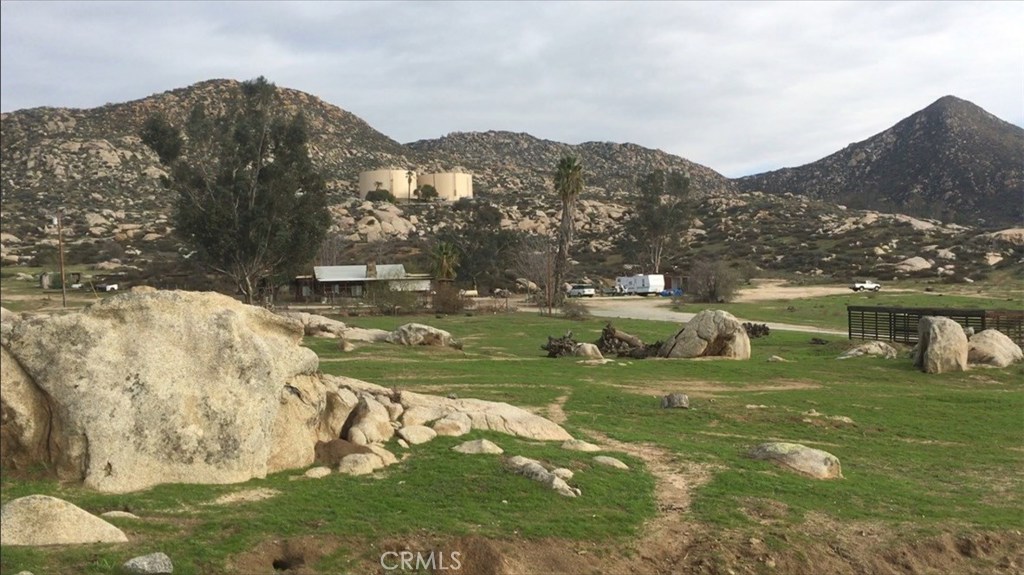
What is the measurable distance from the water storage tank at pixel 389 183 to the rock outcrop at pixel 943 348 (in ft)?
407

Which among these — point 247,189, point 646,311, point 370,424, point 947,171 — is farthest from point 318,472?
point 947,171

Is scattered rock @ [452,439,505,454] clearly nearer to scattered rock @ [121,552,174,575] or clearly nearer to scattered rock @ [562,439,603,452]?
scattered rock @ [562,439,603,452]

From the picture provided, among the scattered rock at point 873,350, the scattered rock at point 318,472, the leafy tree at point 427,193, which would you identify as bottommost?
the scattered rock at point 873,350

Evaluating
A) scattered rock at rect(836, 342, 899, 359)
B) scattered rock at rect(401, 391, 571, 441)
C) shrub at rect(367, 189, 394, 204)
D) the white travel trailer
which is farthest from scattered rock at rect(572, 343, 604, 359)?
shrub at rect(367, 189, 394, 204)

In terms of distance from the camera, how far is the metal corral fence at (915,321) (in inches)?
1463

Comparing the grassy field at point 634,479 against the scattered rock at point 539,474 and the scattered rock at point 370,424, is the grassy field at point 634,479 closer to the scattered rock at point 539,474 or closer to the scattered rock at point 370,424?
the scattered rock at point 539,474

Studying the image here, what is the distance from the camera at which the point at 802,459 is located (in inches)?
646

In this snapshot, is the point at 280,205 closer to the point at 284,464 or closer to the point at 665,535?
the point at 284,464

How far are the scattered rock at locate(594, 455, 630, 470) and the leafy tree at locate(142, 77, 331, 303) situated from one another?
39548mm

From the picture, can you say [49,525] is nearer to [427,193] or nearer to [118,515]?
[118,515]

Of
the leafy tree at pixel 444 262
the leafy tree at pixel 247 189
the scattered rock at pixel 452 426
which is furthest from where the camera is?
the leafy tree at pixel 444 262

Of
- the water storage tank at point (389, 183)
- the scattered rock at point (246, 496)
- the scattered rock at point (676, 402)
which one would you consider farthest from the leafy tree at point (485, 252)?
the scattered rock at point (246, 496)

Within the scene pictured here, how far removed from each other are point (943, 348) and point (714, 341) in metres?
9.76

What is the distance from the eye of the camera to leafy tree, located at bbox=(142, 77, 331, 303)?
51375 millimetres
